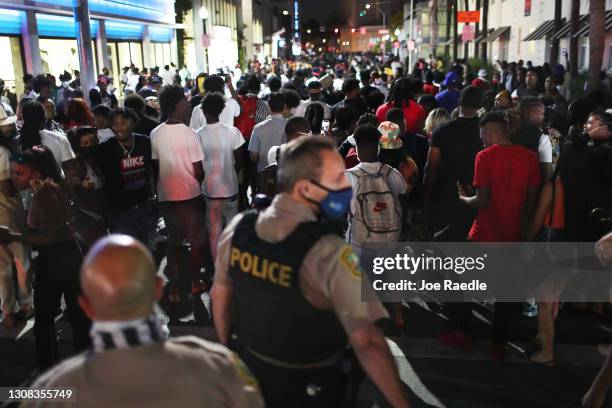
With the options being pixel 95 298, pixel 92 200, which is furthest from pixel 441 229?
pixel 95 298

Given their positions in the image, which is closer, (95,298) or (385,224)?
(95,298)

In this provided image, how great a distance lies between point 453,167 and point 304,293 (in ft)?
11.0

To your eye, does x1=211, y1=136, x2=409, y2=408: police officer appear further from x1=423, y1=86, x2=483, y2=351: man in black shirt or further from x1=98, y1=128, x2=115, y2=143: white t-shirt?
x1=98, y1=128, x2=115, y2=143: white t-shirt

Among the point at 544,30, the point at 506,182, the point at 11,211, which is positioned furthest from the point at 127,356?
the point at 544,30

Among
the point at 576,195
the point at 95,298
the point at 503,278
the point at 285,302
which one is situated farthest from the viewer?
the point at 503,278

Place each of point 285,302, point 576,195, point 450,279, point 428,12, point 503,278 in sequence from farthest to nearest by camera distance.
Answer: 1. point 428,12
2. point 450,279
3. point 503,278
4. point 576,195
5. point 285,302

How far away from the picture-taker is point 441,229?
554 centimetres

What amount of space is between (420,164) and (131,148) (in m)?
2.78

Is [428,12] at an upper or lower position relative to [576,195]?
upper

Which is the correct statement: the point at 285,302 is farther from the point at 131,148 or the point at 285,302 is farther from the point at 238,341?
the point at 131,148

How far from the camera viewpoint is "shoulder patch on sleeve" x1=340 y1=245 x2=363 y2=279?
2.28 m

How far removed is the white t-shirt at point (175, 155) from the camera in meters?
5.55

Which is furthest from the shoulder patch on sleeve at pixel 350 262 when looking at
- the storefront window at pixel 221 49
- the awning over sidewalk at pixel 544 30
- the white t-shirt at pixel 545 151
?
the storefront window at pixel 221 49

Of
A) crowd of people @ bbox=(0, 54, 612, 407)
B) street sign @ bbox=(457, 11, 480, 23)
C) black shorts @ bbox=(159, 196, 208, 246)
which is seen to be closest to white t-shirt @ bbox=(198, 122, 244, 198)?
crowd of people @ bbox=(0, 54, 612, 407)
